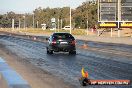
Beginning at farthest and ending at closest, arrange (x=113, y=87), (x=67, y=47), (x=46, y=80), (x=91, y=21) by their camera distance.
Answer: (x=91, y=21), (x=67, y=47), (x=46, y=80), (x=113, y=87)

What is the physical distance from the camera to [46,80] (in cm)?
1484

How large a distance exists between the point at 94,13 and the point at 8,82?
131m

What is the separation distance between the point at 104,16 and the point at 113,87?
6231 centimetres

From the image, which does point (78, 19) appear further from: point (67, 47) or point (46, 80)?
point (46, 80)

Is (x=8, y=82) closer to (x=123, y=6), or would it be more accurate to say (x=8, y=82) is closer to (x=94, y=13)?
(x=123, y=6)

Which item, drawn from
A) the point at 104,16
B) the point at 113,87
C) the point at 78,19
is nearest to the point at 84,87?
the point at 113,87

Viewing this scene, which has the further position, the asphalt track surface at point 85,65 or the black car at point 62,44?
the black car at point 62,44

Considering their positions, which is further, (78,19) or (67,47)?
(78,19)

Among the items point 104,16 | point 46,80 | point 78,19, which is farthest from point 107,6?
point 78,19

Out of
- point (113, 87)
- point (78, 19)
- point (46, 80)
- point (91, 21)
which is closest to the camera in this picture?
point (113, 87)

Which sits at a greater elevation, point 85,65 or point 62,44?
point 62,44

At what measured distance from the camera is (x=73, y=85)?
13.2 meters

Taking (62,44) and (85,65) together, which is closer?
(85,65)

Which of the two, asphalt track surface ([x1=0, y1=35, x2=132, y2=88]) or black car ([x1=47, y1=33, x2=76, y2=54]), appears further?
black car ([x1=47, y1=33, x2=76, y2=54])
